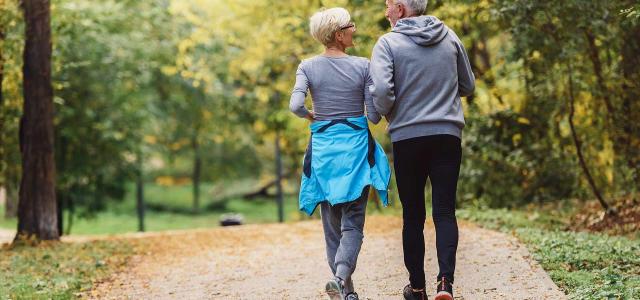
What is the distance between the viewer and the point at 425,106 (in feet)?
16.1

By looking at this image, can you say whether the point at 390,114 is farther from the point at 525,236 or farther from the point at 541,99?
the point at 541,99

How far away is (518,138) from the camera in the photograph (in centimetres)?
1288

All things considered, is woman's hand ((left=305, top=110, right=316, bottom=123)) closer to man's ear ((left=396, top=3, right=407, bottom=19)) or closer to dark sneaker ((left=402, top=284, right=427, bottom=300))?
man's ear ((left=396, top=3, right=407, bottom=19))

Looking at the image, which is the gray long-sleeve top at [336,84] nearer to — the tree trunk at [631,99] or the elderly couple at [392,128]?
the elderly couple at [392,128]

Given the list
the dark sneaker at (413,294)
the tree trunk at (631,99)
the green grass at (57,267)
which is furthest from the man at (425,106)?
the tree trunk at (631,99)

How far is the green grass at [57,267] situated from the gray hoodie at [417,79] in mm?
3378

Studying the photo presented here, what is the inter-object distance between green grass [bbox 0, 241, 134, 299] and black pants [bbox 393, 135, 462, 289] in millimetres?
3181

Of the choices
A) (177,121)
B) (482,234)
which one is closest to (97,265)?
(482,234)

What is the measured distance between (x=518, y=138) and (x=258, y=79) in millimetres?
8109

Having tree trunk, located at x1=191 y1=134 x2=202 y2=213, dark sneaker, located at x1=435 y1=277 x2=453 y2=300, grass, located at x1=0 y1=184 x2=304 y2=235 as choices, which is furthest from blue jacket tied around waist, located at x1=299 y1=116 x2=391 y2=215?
grass, located at x1=0 y1=184 x2=304 y2=235

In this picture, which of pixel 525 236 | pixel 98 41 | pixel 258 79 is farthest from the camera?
pixel 258 79

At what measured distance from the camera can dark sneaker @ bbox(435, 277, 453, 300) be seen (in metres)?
4.82

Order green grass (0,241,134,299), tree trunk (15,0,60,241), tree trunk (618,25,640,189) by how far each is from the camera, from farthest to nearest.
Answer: tree trunk (15,0,60,241) < tree trunk (618,25,640,189) < green grass (0,241,134,299)

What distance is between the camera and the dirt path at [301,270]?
614 centimetres
